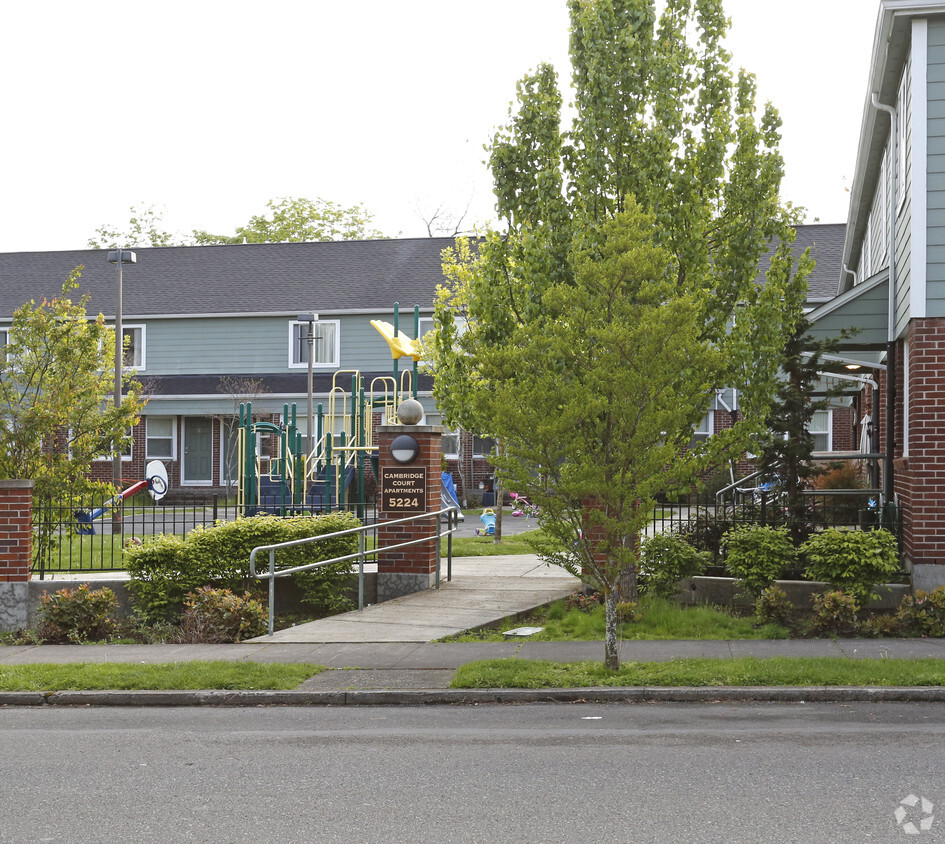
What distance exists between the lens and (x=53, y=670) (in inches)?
383

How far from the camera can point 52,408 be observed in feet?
45.0

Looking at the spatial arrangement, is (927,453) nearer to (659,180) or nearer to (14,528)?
(659,180)

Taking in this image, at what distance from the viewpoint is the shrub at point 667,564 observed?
12.9 metres

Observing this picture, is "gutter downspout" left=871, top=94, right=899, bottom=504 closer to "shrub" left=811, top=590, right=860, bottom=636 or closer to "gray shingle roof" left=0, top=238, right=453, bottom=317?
"shrub" left=811, top=590, right=860, bottom=636

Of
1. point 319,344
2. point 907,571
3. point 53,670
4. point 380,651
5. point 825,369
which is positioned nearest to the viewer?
point 53,670

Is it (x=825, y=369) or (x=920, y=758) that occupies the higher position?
(x=825, y=369)

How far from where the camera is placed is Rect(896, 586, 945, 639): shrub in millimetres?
10609

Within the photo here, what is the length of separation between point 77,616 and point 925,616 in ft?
29.2

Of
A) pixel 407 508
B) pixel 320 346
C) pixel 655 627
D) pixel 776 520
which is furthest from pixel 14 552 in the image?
pixel 320 346

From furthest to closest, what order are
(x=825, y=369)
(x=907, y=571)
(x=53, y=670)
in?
(x=825, y=369) → (x=907, y=571) → (x=53, y=670)

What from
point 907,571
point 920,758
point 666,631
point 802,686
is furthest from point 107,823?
point 907,571

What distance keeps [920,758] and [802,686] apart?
1.97m

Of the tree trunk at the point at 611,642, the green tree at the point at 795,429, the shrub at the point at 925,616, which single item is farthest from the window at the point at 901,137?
the tree trunk at the point at 611,642

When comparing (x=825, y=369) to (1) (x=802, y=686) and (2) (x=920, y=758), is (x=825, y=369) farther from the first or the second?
(2) (x=920, y=758)
